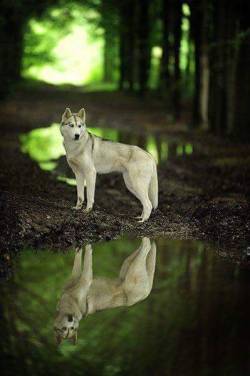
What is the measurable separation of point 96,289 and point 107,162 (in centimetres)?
349

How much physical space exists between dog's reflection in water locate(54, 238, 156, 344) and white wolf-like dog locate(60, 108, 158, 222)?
154 cm

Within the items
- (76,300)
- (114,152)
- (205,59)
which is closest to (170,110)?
(205,59)

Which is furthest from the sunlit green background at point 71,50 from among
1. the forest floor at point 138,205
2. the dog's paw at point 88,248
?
the dog's paw at point 88,248

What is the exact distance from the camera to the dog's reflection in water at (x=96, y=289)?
769cm

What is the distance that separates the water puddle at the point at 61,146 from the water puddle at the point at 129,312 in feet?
21.2

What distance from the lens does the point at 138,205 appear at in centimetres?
1352

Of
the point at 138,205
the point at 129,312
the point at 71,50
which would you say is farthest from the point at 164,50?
the point at 71,50

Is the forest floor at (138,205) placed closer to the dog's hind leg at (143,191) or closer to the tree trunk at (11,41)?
the dog's hind leg at (143,191)

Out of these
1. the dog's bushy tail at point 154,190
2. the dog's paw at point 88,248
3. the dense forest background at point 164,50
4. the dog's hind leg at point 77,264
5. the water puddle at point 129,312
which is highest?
the dense forest background at point 164,50

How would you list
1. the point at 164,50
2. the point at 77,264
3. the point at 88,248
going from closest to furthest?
the point at 77,264
the point at 88,248
the point at 164,50

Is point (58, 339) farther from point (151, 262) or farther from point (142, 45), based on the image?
point (142, 45)

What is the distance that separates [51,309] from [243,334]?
7.07 ft

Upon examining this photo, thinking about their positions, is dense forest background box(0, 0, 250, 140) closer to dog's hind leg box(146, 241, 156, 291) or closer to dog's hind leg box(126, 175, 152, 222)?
dog's hind leg box(126, 175, 152, 222)

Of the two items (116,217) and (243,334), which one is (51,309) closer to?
(243,334)
